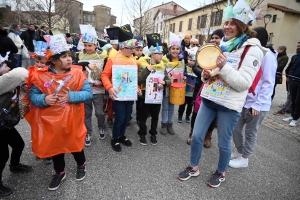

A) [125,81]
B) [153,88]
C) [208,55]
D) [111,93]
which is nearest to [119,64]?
[125,81]

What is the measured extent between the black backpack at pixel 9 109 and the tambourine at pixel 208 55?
2195 millimetres

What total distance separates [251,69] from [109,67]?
212 cm

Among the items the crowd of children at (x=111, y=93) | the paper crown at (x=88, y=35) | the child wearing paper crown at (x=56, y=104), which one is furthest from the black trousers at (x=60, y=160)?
the paper crown at (x=88, y=35)

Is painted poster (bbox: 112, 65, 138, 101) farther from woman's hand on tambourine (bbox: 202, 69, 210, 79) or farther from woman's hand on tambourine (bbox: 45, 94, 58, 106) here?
woman's hand on tambourine (bbox: 202, 69, 210, 79)

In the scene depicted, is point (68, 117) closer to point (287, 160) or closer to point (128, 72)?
point (128, 72)

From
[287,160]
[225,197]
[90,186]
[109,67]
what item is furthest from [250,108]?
[90,186]

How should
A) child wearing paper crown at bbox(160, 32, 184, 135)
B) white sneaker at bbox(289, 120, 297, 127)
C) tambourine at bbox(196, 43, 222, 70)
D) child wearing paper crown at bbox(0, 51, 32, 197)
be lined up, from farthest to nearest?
white sneaker at bbox(289, 120, 297, 127) → child wearing paper crown at bbox(160, 32, 184, 135) → tambourine at bbox(196, 43, 222, 70) → child wearing paper crown at bbox(0, 51, 32, 197)

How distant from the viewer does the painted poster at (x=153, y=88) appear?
3435mm

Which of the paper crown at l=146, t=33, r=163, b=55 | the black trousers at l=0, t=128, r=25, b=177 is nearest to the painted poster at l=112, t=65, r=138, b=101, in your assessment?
the paper crown at l=146, t=33, r=163, b=55

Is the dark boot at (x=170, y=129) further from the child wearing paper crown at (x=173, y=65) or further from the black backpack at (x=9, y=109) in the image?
the black backpack at (x=9, y=109)

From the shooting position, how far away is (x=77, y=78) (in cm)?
226

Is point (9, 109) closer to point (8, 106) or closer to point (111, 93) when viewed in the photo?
point (8, 106)

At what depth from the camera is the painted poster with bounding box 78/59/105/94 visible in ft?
10.9

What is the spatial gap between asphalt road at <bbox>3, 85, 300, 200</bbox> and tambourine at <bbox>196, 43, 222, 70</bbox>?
1.68 m
